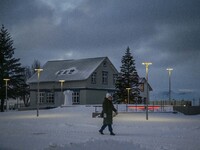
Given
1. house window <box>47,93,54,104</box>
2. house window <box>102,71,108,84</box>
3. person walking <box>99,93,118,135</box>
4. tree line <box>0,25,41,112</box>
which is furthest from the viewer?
house window <box>47,93,54,104</box>

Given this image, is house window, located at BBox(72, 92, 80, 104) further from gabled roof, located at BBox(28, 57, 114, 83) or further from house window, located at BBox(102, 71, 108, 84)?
house window, located at BBox(102, 71, 108, 84)

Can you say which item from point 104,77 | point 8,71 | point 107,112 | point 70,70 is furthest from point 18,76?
point 107,112

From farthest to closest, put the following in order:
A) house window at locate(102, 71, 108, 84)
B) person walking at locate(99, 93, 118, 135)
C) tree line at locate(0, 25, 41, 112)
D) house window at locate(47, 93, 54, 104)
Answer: house window at locate(47, 93, 54, 104)
house window at locate(102, 71, 108, 84)
tree line at locate(0, 25, 41, 112)
person walking at locate(99, 93, 118, 135)

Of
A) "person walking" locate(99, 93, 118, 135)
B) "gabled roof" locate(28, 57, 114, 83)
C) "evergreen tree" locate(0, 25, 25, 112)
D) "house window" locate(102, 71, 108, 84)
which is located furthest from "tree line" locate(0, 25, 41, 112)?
"person walking" locate(99, 93, 118, 135)

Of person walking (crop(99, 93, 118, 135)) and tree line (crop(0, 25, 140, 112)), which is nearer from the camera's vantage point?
person walking (crop(99, 93, 118, 135))

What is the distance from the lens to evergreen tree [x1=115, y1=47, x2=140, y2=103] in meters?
63.9

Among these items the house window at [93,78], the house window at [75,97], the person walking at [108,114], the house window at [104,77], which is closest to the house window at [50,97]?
the house window at [75,97]

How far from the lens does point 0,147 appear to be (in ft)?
36.9

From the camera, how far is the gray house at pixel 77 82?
5916 centimetres

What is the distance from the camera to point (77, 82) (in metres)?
59.8

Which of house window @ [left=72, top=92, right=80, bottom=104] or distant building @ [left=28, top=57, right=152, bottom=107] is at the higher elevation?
distant building @ [left=28, top=57, right=152, bottom=107]

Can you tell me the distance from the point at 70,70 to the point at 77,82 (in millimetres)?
3840

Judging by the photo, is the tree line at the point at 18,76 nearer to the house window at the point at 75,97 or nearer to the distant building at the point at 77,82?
the distant building at the point at 77,82

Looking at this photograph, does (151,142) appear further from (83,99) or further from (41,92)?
(41,92)
